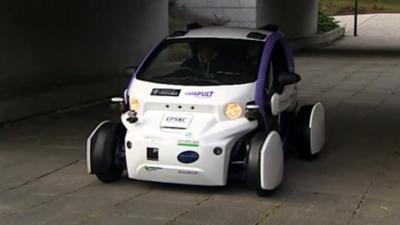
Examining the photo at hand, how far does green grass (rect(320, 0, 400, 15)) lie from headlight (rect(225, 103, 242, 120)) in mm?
35225

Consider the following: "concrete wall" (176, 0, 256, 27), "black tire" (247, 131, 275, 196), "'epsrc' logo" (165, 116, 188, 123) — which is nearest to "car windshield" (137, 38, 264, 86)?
"'epsrc' logo" (165, 116, 188, 123)

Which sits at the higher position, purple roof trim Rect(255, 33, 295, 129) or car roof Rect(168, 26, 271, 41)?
car roof Rect(168, 26, 271, 41)

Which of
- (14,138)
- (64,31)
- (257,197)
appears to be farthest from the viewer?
(64,31)

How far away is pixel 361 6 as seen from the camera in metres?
43.3

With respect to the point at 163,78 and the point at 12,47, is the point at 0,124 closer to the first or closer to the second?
the point at 12,47

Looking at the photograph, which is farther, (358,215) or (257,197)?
(257,197)

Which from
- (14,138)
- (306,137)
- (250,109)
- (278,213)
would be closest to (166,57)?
(250,109)

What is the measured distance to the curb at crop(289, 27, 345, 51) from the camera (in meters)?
25.4

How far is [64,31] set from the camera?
13.3m

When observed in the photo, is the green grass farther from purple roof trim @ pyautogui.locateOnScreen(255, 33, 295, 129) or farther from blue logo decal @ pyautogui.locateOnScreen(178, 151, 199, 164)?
blue logo decal @ pyautogui.locateOnScreen(178, 151, 199, 164)

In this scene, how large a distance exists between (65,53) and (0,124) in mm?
2848

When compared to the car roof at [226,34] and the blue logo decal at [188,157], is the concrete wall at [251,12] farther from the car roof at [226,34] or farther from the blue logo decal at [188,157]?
the blue logo decal at [188,157]

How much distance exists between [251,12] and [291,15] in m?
4.37

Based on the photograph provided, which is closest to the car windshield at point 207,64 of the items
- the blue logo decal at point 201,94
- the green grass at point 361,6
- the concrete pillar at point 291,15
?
the blue logo decal at point 201,94
